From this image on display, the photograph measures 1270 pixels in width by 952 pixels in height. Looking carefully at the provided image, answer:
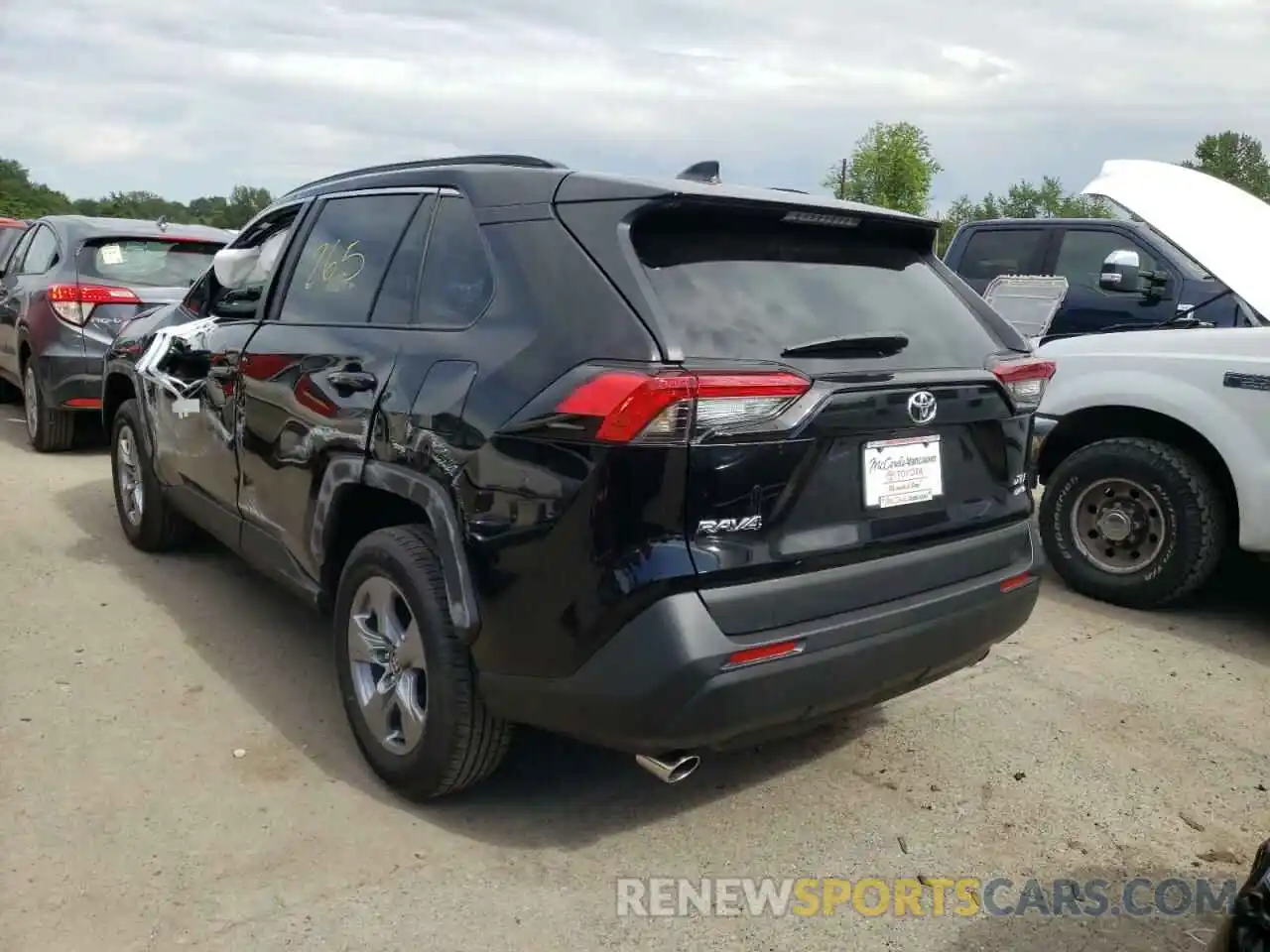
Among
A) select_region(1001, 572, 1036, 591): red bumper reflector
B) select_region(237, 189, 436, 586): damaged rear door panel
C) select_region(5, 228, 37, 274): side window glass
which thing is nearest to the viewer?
select_region(1001, 572, 1036, 591): red bumper reflector

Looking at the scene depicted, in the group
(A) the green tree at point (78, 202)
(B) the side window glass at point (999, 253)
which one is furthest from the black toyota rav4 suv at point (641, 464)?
(A) the green tree at point (78, 202)

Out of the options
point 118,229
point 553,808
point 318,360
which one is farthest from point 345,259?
point 118,229

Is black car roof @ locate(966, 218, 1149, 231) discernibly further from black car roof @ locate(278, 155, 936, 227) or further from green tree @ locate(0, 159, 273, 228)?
green tree @ locate(0, 159, 273, 228)

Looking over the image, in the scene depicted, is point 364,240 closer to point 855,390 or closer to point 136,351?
point 855,390

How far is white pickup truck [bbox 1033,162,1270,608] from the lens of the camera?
393 centimetres

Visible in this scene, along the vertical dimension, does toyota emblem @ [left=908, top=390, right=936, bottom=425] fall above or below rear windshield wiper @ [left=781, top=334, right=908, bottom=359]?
below

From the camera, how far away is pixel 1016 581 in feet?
10.4

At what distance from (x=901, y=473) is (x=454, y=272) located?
1.35 meters

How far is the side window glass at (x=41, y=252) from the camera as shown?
8016 millimetres

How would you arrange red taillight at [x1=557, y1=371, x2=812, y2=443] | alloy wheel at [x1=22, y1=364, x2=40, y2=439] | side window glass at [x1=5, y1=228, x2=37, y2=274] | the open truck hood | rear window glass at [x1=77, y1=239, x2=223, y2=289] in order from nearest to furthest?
red taillight at [x1=557, y1=371, x2=812, y2=443], the open truck hood, rear window glass at [x1=77, y1=239, x2=223, y2=289], alloy wheel at [x1=22, y1=364, x2=40, y2=439], side window glass at [x1=5, y1=228, x2=37, y2=274]

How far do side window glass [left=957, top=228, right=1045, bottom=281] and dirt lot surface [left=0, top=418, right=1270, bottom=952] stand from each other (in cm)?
494

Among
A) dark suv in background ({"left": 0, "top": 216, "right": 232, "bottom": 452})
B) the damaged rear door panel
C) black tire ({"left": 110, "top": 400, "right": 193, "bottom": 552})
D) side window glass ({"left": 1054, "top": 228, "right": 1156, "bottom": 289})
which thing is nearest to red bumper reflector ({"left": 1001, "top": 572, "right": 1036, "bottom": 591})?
the damaged rear door panel

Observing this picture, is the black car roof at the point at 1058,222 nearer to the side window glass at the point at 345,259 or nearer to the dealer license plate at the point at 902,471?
the dealer license plate at the point at 902,471

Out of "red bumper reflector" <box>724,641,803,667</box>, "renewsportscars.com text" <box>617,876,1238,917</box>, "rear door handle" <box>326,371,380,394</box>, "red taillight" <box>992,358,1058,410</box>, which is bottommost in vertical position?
"renewsportscars.com text" <box>617,876,1238,917</box>
